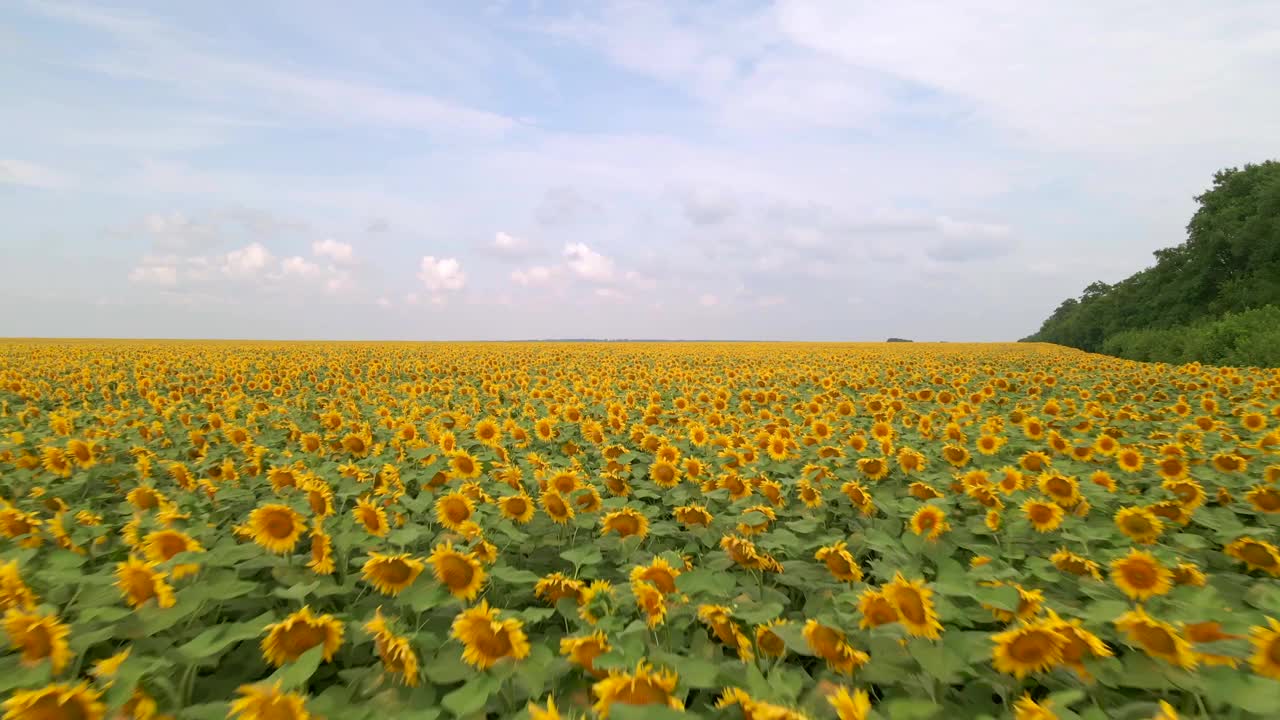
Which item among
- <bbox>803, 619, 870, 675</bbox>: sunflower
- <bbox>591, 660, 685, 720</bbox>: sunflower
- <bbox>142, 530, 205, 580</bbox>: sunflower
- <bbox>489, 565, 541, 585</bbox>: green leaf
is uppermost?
<bbox>142, 530, 205, 580</bbox>: sunflower

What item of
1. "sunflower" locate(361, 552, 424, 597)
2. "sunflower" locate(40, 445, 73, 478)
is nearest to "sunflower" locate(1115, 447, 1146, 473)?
"sunflower" locate(361, 552, 424, 597)

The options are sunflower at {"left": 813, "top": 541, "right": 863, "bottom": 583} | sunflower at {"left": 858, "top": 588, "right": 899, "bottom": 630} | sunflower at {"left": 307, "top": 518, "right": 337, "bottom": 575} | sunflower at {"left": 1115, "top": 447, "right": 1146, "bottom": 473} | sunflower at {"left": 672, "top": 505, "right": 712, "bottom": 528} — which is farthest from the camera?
sunflower at {"left": 1115, "top": 447, "right": 1146, "bottom": 473}

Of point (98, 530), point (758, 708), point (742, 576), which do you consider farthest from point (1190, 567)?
point (98, 530)

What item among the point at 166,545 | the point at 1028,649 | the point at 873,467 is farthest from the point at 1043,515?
the point at 166,545

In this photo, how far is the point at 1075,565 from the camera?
9.11 feet

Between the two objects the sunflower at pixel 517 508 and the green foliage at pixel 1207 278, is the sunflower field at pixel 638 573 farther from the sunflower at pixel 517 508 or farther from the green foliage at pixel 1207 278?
the green foliage at pixel 1207 278

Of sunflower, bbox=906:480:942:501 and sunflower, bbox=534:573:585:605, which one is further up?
sunflower, bbox=906:480:942:501

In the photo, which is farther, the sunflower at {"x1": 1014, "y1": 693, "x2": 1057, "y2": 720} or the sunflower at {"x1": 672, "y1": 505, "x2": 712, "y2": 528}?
the sunflower at {"x1": 672, "y1": 505, "x2": 712, "y2": 528}

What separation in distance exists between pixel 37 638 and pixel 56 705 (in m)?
0.42

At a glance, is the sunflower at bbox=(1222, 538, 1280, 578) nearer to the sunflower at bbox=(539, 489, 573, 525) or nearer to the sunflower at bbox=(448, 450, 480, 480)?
the sunflower at bbox=(539, 489, 573, 525)

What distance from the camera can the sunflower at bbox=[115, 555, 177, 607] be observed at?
2.06 m

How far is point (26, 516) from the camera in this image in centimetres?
308

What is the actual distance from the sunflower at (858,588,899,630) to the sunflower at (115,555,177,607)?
2467 mm

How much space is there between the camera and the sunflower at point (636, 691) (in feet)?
5.28
